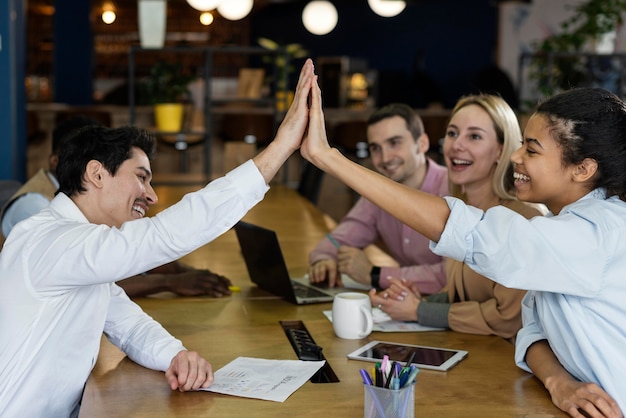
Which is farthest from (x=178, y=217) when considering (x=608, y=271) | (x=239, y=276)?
(x=239, y=276)

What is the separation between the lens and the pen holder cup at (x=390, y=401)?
54.5 inches

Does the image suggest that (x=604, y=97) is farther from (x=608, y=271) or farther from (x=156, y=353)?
(x=156, y=353)

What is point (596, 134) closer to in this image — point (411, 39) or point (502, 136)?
point (502, 136)

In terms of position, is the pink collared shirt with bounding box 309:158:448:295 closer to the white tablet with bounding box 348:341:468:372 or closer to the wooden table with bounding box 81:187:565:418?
the wooden table with bounding box 81:187:565:418

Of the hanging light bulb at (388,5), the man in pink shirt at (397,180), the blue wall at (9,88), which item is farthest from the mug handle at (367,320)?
the hanging light bulb at (388,5)

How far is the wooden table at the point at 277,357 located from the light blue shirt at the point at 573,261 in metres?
0.14

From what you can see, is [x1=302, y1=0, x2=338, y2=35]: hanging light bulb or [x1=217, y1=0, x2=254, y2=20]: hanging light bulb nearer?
[x1=217, y1=0, x2=254, y2=20]: hanging light bulb

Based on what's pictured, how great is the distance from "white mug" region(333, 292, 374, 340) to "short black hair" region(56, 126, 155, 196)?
651 millimetres

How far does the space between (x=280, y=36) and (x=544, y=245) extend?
12.2m

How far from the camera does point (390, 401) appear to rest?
1388 mm

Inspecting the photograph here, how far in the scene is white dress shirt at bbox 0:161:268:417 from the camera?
5.22ft

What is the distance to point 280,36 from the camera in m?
13.3

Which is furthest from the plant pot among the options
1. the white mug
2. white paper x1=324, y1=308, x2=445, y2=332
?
the white mug

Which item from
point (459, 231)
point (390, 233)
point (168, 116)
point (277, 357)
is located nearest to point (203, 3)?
point (168, 116)
